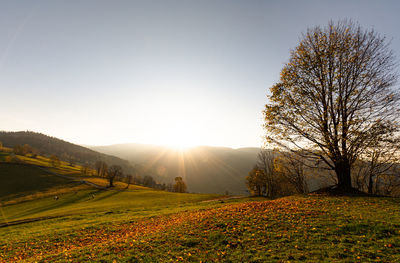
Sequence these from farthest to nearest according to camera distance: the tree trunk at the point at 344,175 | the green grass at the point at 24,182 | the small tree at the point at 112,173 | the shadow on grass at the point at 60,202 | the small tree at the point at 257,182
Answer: the small tree at the point at 112,173
the green grass at the point at 24,182
the small tree at the point at 257,182
the shadow on grass at the point at 60,202
the tree trunk at the point at 344,175

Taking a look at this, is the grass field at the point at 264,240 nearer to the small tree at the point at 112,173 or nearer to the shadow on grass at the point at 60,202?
the shadow on grass at the point at 60,202

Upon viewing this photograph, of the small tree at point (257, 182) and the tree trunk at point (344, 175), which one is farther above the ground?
the tree trunk at point (344, 175)

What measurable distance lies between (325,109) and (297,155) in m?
6.00

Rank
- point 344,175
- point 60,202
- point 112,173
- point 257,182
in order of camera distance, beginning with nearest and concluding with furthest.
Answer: point 344,175 < point 60,202 < point 257,182 < point 112,173

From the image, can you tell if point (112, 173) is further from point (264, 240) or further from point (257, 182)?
point (264, 240)

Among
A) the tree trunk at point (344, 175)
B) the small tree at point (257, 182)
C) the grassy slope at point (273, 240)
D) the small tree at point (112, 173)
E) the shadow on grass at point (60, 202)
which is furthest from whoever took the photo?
the small tree at point (112, 173)

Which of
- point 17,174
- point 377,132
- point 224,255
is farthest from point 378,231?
point 17,174

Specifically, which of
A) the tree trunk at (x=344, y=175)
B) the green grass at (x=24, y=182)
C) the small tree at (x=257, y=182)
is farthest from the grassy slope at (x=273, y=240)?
the green grass at (x=24, y=182)

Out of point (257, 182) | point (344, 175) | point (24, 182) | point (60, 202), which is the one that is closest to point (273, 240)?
point (344, 175)

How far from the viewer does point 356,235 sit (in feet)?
31.8

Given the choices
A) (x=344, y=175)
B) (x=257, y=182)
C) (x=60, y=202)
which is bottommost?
(x=60, y=202)

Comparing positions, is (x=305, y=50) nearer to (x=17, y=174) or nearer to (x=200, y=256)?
(x=200, y=256)

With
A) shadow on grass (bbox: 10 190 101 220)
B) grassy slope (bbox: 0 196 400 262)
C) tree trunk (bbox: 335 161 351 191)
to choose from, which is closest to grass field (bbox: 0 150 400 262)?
grassy slope (bbox: 0 196 400 262)

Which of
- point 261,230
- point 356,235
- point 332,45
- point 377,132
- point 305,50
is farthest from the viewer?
point 305,50
